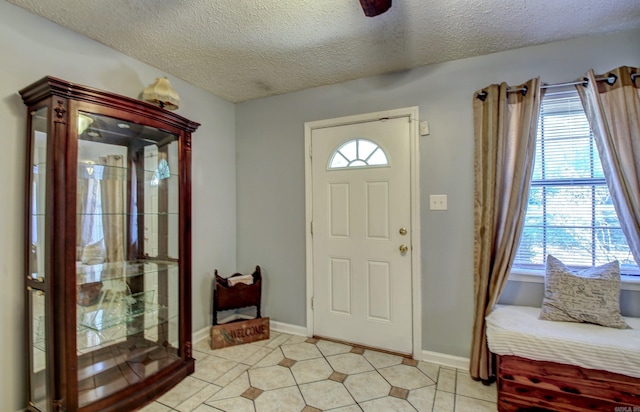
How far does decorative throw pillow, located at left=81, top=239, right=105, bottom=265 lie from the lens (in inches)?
73.2

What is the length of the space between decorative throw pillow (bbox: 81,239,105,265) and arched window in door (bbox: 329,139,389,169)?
1819 mm

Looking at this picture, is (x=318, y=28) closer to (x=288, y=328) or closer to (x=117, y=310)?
(x=117, y=310)

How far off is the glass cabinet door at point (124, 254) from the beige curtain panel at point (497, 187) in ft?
7.12

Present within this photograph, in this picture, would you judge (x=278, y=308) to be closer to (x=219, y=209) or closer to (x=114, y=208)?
(x=219, y=209)

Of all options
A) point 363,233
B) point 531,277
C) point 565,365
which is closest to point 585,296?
point 531,277

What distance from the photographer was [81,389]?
68.3 inches

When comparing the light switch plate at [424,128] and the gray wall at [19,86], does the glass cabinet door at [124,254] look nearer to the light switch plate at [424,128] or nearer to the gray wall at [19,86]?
the gray wall at [19,86]

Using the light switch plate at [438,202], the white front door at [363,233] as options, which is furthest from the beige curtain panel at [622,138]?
the white front door at [363,233]

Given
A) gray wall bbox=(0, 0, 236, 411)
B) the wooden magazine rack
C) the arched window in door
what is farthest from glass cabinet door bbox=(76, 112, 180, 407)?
the arched window in door

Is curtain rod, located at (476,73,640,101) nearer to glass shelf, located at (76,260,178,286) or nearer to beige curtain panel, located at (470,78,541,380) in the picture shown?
beige curtain panel, located at (470,78,541,380)

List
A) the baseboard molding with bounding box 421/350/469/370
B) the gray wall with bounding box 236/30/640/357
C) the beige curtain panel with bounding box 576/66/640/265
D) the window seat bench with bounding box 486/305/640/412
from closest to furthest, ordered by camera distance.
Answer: the window seat bench with bounding box 486/305/640/412 → the beige curtain panel with bounding box 576/66/640/265 → the gray wall with bounding box 236/30/640/357 → the baseboard molding with bounding box 421/350/469/370

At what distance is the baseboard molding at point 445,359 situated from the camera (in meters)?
2.28

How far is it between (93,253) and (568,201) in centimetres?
314

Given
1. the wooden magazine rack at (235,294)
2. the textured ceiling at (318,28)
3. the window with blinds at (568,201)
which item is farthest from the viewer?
the wooden magazine rack at (235,294)
